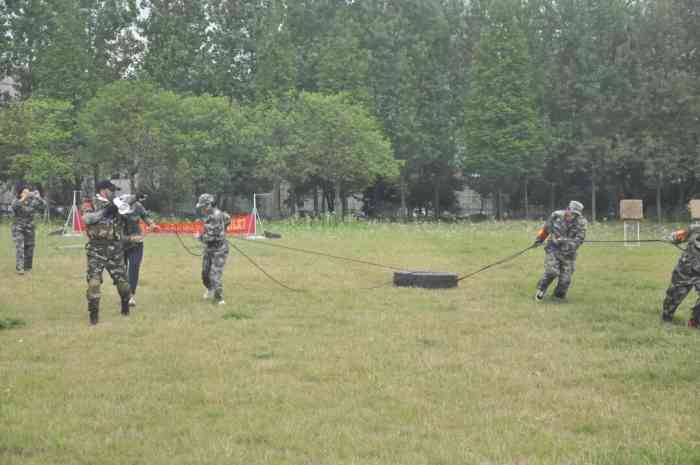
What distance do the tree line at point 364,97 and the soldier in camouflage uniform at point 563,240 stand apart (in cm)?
2998

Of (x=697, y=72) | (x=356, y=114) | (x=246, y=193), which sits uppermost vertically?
(x=697, y=72)

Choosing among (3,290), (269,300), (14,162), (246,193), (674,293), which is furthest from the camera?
(246,193)

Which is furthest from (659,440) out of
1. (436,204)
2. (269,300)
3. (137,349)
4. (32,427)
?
Result: (436,204)

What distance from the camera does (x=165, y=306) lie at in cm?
1239

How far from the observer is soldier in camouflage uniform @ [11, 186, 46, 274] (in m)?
16.6

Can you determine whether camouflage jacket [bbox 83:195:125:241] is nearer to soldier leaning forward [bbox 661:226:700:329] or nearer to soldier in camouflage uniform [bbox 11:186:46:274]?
soldier in camouflage uniform [bbox 11:186:46:274]

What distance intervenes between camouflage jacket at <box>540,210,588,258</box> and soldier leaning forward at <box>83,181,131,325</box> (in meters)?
7.61

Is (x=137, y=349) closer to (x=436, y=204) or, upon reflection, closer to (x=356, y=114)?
(x=356, y=114)

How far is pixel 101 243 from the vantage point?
10.5 metres

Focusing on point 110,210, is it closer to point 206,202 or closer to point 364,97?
point 206,202

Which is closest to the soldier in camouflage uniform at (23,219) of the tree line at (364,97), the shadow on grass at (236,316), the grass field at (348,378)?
the grass field at (348,378)

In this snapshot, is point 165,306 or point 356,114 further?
point 356,114

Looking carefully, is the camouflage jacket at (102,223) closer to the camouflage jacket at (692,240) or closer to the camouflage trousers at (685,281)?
the camouflage trousers at (685,281)

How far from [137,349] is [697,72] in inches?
1881
